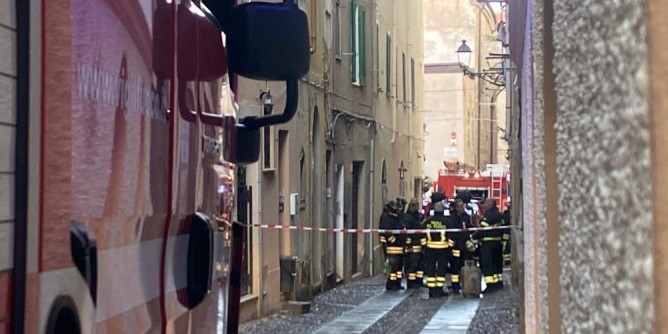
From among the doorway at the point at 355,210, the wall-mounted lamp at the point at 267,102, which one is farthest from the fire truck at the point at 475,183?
the wall-mounted lamp at the point at 267,102

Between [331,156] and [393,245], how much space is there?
103 inches

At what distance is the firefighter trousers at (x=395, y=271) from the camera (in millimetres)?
17797

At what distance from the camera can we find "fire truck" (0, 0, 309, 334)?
1.80 m

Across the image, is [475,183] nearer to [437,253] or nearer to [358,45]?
[358,45]

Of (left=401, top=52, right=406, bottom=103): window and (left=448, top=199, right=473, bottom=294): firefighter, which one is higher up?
(left=401, top=52, right=406, bottom=103): window

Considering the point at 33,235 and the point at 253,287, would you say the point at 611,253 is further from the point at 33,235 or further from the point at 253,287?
the point at 253,287

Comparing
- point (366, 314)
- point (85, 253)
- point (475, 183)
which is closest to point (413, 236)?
point (366, 314)

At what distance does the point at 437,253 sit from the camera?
16.9 metres

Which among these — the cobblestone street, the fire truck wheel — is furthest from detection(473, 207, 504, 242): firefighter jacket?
the fire truck wheel

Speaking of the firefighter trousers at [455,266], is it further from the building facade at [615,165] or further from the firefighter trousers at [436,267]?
the building facade at [615,165]

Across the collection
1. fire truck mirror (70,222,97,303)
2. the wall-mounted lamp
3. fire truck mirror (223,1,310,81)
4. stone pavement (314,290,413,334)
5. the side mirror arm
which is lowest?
stone pavement (314,290,413,334)

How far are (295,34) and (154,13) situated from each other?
819mm

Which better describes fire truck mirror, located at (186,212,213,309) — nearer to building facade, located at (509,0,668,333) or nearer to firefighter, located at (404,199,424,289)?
building facade, located at (509,0,668,333)

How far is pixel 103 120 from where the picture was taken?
2328mm
